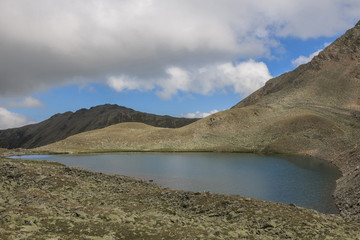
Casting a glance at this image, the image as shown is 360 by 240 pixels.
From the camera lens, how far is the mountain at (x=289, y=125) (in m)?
111

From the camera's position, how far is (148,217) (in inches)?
844

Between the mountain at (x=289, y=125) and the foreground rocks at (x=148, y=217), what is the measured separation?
205ft

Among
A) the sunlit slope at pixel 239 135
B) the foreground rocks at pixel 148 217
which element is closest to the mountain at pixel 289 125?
the sunlit slope at pixel 239 135

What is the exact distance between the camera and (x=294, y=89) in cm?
17238

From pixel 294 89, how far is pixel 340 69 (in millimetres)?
33764

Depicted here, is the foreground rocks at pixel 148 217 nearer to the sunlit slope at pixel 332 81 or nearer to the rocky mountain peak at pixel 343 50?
the sunlit slope at pixel 332 81

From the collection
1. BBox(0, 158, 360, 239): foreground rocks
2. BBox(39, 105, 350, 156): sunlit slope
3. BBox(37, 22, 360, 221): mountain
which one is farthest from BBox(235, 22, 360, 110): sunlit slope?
BBox(0, 158, 360, 239): foreground rocks

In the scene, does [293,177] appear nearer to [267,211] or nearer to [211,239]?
[267,211]

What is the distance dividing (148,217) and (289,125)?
381 feet

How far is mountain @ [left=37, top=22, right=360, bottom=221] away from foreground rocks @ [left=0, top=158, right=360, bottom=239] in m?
62.4

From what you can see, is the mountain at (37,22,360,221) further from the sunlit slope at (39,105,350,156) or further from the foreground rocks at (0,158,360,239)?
the foreground rocks at (0,158,360,239)

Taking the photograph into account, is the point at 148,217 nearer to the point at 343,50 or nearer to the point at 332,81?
the point at 332,81

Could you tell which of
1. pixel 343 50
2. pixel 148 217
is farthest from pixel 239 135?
pixel 343 50

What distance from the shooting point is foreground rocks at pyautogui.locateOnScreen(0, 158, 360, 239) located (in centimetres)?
1598
